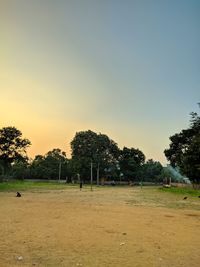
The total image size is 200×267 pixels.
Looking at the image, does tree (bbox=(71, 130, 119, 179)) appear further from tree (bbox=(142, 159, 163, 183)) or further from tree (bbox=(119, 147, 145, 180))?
tree (bbox=(142, 159, 163, 183))

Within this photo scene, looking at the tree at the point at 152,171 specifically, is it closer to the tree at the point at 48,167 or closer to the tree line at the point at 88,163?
the tree line at the point at 88,163

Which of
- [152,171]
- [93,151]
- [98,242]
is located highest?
[93,151]

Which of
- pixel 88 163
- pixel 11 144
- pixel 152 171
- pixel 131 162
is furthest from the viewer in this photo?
pixel 152 171

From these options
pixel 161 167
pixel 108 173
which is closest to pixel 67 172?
pixel 108 173

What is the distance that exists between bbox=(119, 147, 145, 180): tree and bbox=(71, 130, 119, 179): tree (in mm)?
3997

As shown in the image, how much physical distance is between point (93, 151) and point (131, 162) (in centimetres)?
1378

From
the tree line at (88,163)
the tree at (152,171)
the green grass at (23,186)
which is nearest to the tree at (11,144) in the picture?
the green grass at (23,186)

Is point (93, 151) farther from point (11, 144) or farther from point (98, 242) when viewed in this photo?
point (98, 242)

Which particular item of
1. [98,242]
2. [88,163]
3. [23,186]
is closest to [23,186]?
[23,186]

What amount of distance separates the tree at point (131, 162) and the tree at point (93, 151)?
400 cm

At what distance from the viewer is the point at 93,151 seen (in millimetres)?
111438

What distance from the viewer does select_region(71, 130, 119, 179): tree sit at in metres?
108

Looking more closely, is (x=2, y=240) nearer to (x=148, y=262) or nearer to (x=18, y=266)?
(x=18, y=266)

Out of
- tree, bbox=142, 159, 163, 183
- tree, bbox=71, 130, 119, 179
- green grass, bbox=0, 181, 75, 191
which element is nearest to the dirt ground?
green grass, bbox=0, 181, 75, 191
